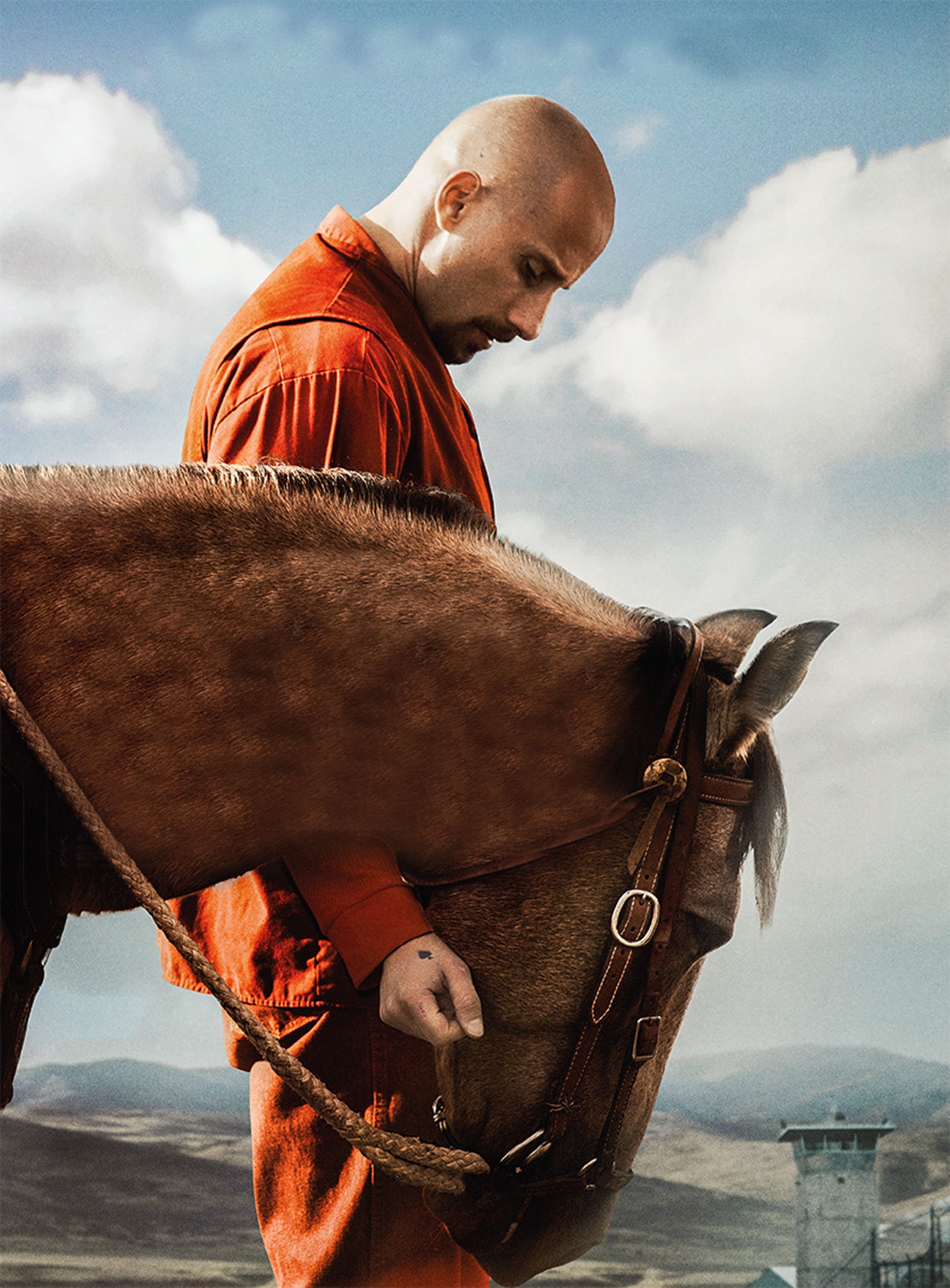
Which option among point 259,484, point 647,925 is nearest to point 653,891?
point 647,925

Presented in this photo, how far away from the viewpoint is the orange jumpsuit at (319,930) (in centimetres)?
99

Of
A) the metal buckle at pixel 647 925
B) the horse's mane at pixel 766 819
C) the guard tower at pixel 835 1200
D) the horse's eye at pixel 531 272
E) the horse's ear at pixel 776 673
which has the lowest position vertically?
the guard tower at pixel 835 1200

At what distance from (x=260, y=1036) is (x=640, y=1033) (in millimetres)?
315

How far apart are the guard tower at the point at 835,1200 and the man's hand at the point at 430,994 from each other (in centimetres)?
113

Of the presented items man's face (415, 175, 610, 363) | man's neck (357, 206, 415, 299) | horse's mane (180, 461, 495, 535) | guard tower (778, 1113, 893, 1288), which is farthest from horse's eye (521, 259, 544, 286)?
guard tower (778, 1113, 893, 1288)

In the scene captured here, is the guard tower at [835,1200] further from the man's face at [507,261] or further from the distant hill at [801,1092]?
the man's face at [507,261]

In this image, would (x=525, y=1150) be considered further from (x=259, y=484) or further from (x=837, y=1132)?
(x=837, y=1132)

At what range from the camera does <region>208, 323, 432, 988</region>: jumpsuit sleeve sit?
831mm

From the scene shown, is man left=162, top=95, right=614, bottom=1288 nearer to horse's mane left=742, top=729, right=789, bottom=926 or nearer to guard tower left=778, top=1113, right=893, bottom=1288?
horse's mane left=742, top=729, right=789, bottom=926

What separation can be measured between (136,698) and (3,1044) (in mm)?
329

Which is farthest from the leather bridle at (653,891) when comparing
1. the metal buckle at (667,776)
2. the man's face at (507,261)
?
the man's face at (507,261)

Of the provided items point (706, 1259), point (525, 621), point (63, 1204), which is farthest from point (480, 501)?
point (63, 1204)

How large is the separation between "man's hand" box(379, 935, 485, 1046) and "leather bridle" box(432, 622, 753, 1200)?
11 cm

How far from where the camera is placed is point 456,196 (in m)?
1.21
